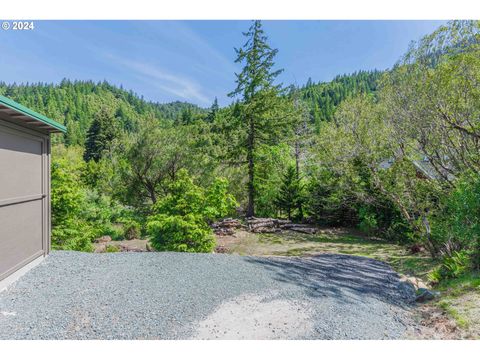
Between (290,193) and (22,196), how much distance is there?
9.88 metres

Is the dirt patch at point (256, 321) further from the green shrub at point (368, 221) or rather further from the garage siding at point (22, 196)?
the green shrub at point (368, 221)

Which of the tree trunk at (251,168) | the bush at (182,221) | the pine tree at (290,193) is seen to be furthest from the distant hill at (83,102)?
the bush at (182,221)

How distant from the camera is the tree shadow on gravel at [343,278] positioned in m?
3.78

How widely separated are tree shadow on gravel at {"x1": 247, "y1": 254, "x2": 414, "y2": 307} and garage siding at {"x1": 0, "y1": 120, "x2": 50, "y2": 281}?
12.2 feet

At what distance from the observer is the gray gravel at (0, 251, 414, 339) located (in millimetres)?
2748

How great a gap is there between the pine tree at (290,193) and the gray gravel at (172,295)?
697 cm

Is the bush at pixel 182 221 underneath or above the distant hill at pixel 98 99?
underneath

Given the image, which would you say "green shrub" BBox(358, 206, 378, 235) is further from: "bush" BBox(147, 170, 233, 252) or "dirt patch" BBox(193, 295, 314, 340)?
"dirt patch" BBox(193, 295, 314, 340)

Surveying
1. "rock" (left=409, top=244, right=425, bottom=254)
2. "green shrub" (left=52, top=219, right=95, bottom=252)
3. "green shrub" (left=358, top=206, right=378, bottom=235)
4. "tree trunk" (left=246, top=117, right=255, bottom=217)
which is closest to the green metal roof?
"green shrub" (left=52, top=219, right=95, bottom=252)

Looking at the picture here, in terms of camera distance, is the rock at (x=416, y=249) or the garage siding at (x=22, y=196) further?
the rock at (x=416, y=249)

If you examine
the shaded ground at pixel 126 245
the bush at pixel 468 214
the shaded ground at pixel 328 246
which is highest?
the bush at pixel 468 214

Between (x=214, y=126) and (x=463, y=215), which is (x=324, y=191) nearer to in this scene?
(x=214, y=126)
